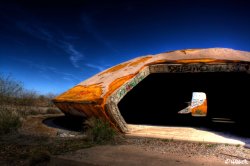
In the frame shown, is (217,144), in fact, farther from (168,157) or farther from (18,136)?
(18,136)

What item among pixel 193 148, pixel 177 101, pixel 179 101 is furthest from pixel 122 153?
pixel 179 101

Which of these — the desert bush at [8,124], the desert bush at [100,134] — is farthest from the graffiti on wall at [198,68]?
the desert bush at [8,124]

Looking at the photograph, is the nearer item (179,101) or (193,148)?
(193,148)

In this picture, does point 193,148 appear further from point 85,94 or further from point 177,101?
point 177,101

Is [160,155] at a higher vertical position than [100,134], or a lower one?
lower

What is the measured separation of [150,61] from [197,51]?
1.58 m

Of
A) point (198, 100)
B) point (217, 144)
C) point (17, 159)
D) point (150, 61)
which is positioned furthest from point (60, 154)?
point (198, 100)

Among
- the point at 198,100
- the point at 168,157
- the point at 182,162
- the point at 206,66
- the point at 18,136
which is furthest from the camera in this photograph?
the point at 198,100

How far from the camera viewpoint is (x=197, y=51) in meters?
8.41

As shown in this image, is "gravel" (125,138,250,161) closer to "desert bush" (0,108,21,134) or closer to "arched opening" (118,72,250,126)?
"desert bush" (0,108,21,134)

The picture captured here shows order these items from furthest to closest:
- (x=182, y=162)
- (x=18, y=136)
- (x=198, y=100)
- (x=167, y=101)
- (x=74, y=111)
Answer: (x=198, y=100) < (x=167, y=101) < (x=74, y=111) < (x=18, y=136) < (x=182, y=162)

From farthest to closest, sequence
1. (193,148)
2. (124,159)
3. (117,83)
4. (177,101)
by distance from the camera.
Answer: (177,101)
(117,83)
(193,148)
(124,159)

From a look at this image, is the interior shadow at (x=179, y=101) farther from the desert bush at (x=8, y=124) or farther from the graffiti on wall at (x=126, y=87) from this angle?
the desert bush at (x=8, y=124)

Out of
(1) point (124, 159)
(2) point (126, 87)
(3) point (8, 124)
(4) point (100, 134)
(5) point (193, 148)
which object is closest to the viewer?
(1) point (124, 159)
